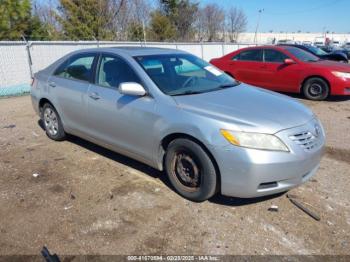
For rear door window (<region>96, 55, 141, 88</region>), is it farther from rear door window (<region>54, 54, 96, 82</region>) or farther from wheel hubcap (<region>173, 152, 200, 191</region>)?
wheel hubcap (<region>173, 152, 200, 191</region>)

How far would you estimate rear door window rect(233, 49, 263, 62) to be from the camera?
955 cm

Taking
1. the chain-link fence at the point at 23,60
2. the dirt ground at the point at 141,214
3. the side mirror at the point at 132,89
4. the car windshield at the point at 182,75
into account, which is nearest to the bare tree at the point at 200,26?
the chain-link fence at the point at 23,60

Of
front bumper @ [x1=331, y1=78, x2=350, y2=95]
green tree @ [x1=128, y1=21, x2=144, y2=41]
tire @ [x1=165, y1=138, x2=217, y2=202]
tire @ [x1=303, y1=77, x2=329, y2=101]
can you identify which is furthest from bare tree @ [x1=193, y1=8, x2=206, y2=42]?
tire @ [x1=165, y1=138, x2=217, y2=202]

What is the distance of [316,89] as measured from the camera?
870 centimetres

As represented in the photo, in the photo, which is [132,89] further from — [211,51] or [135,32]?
[135,32]

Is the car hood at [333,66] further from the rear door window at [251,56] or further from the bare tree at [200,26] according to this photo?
the bare tree at [200,26]

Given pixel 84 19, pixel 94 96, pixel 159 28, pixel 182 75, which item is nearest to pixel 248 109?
pixel 182 75

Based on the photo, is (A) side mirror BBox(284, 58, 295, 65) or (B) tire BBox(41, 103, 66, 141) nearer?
(B) tire BBox(41, 103, 66, 141)

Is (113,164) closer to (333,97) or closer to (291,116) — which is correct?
(291,116)

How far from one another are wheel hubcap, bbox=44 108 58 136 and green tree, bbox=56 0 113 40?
17.8 m

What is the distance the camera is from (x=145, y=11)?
2698cm

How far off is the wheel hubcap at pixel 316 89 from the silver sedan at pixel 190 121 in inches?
206

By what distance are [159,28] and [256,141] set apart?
25.9 meters

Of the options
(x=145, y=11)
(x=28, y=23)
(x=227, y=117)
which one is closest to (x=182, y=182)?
(x=227, y=117)
